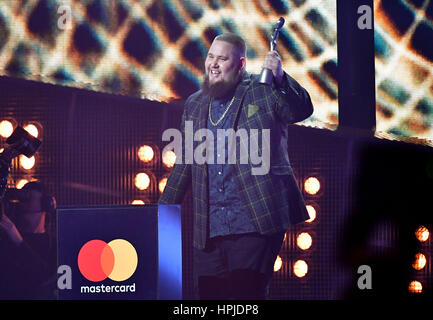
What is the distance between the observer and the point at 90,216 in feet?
8.41

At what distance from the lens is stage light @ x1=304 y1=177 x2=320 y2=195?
397 centimetres

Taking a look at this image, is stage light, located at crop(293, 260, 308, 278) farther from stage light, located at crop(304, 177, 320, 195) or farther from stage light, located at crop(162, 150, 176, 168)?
stage light, located at crop(162, 150, 176, 168)

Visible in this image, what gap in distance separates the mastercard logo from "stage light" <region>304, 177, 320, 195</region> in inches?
63.5

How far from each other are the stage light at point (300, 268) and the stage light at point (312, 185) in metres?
0.40

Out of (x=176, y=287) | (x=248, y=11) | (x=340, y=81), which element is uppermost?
(x=248, y=11)

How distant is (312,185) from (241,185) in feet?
3.79

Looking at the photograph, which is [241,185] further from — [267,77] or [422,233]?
[422,233]

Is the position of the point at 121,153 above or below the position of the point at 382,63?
below

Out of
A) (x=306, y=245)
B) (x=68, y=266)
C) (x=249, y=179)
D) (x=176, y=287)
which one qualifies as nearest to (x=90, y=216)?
(x=68, y=266)

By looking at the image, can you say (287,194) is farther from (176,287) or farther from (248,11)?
(248,11)

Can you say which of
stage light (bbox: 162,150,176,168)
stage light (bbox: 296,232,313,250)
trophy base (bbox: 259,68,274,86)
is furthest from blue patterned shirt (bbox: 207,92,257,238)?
stage light (bbox: 296,232,313,250)

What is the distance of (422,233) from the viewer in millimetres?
3969

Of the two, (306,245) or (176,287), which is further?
(306,245)

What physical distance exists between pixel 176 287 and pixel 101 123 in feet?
5.42
